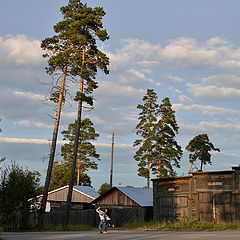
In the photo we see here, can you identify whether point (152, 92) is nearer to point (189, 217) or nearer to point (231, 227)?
point (189, 217)

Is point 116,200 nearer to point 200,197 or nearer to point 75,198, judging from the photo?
point 75,198

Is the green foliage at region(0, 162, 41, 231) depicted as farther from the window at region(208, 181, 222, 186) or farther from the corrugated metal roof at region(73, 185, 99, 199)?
the corrugated metal roof at region(73, 185, 99, 199)

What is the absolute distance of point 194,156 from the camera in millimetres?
61250

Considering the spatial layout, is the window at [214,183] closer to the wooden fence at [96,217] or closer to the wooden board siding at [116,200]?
the wooden fence at [96,217]

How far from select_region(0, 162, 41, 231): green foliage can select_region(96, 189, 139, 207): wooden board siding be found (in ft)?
49.4

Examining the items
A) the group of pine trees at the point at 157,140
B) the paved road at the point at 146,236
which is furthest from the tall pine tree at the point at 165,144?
the paved road at the point at 146,236

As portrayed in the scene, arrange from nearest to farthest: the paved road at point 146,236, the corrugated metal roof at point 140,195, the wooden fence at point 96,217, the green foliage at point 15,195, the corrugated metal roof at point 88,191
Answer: the paved road at point 146,236, the green foliage at point 15,195, the wooden fence at point 96,217, the corrugated metal roof at point 140,195, the corrugated metal roof at point 88,191

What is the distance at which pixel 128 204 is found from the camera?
134ft

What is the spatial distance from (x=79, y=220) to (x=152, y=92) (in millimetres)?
26437

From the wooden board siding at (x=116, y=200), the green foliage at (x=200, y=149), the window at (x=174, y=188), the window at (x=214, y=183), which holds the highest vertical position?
the green foliage at (x=200, y=149)

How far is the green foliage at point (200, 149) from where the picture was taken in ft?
201

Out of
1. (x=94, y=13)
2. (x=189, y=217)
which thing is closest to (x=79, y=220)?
(x=189, y=217)

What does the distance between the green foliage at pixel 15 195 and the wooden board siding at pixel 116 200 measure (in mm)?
15048

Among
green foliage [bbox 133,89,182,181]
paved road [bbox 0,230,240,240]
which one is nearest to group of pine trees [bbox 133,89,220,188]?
green foliage [bbox 133,89,182,181]
